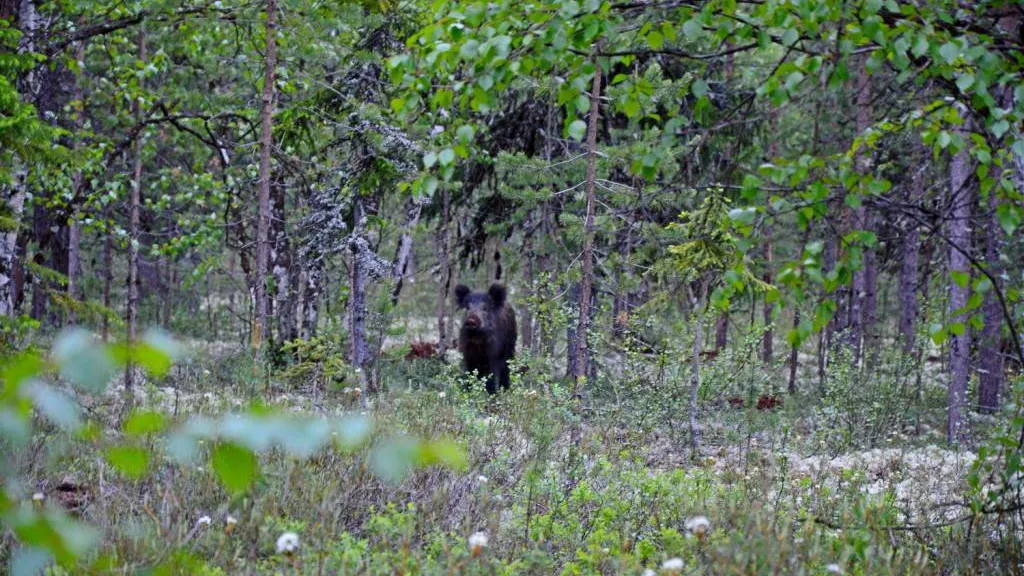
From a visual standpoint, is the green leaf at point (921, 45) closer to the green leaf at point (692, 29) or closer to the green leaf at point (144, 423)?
the green leaf at point (692, 29)

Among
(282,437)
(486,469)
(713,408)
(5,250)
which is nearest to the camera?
(282,437)

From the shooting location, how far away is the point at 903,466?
986 cm

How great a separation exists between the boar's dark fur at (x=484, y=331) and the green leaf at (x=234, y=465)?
1439 centimetres

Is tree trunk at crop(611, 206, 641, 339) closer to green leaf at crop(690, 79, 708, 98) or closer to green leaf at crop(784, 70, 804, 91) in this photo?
green leaf at crop(690, 79, 708, 98)

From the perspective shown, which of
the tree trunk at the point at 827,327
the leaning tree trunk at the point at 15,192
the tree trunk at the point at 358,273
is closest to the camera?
the leaning tree trunk at the point at 15,192

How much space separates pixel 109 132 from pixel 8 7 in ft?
32.1

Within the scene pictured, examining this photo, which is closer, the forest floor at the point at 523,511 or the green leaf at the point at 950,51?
the green leaf at the point at 950,51

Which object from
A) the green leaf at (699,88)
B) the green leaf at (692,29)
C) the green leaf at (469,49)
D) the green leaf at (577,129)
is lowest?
the green leaf at (577,129)

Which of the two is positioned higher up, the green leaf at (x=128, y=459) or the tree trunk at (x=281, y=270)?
the green leaf at (x=128, y=459)

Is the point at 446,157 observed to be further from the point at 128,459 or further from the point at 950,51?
the point at 128,459

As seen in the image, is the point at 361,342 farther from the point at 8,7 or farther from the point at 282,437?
the point at 282,437

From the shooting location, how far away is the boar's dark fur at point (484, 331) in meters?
16.3

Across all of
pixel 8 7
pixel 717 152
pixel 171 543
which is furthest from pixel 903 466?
pixel 8 7

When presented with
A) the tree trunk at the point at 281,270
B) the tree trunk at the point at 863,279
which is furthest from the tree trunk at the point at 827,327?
the tree trunk at the point at 281,270
